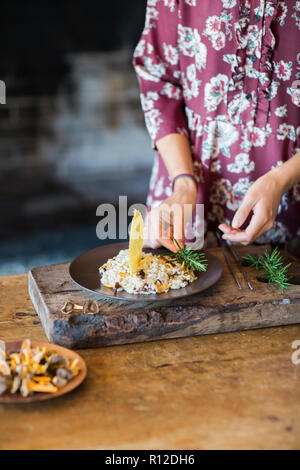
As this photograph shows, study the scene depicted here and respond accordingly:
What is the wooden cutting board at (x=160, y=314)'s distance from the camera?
3.57 ft

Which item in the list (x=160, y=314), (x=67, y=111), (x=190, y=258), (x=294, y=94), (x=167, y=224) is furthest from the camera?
(x=67, y=111)

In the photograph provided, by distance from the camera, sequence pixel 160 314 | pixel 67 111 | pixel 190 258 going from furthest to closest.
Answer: pixel 67 111 < pixel 190 258 < pixel 160 314

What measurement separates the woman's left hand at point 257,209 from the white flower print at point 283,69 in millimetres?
284

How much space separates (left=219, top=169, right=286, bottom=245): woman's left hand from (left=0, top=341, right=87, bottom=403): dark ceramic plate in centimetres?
50

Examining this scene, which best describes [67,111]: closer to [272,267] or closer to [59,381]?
[272,267]

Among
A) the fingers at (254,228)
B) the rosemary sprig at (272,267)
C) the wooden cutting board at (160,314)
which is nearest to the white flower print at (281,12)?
the fingers at (254,228)

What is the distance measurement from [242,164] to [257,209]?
245 millimetres

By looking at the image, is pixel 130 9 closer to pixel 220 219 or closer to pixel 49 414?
pixel 220 219

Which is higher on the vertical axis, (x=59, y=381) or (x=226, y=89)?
(x=226, y=89)

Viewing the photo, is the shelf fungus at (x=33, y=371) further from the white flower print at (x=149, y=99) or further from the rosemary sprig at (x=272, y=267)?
the white flower print at (x=149, y=99)

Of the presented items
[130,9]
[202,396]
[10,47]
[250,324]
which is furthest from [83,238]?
[202,396]

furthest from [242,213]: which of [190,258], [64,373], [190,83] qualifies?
[64,373]

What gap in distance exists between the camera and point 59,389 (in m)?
0.91

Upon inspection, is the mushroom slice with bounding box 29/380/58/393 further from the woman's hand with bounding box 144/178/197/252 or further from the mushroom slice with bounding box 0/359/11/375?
the woman's hand with bounding box 144/178/197/252
